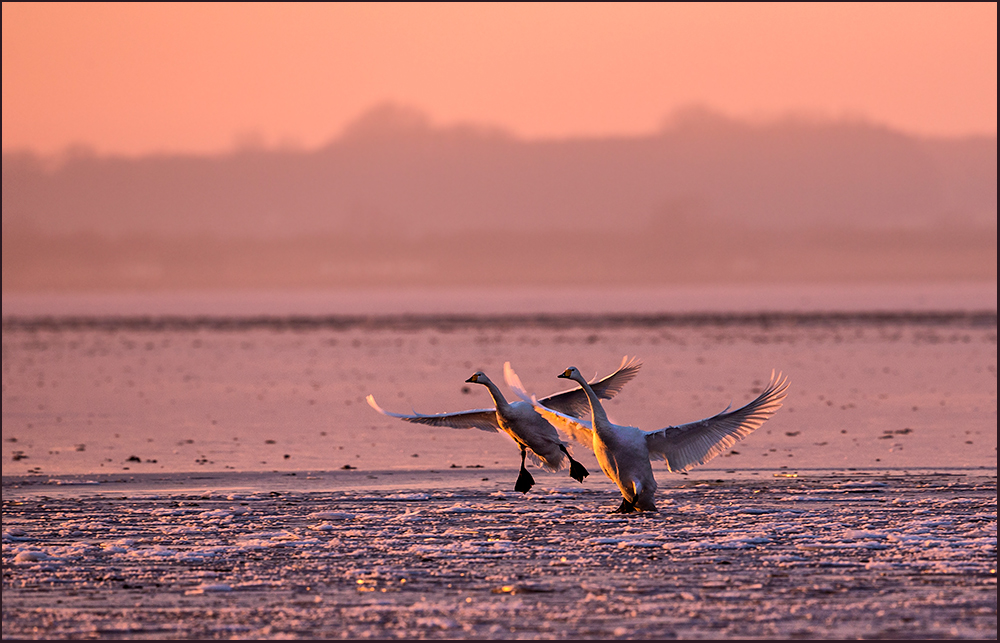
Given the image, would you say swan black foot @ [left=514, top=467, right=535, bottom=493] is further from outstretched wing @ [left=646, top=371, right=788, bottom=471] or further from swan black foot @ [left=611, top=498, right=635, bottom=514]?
outstretched wing @ [left=646, top=371, right=788, bottom=471]

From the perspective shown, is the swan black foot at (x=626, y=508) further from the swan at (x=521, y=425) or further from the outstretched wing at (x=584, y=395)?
the outstretched wing at (x=584, y=395)

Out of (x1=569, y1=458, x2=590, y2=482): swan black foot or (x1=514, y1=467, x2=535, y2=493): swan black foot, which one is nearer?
(x1=514, y1=467, x2=535, y2=493): swan black foot

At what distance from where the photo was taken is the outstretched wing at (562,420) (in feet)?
48.9

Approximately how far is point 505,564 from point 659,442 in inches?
138

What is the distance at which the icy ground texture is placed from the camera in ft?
30.0

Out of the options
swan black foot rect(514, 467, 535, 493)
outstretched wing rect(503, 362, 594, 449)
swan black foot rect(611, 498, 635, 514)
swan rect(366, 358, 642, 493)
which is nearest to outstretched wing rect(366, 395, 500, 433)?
swan rect(366, 358, 642, 493)

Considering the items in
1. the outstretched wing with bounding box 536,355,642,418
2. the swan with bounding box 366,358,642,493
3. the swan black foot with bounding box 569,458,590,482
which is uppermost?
the outstretched wing with bounding box 536,355,642,418

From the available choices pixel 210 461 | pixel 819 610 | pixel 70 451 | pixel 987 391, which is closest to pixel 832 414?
pixel 987 391

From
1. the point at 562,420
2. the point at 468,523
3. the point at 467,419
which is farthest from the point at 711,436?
the point at 467,419

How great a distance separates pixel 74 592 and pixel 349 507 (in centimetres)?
461

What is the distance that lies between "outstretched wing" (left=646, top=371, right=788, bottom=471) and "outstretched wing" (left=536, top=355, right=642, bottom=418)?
10.0ft

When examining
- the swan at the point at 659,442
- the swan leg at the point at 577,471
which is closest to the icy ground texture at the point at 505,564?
the swan at the point at 659,442

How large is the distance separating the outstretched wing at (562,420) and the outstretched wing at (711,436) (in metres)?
0.95

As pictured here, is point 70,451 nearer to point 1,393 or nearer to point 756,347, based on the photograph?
point 1,393
